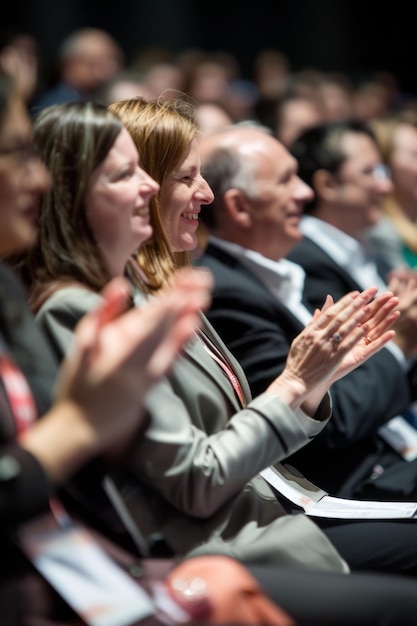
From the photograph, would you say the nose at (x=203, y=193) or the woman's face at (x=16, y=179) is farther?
the nose at (x=203, y=193)

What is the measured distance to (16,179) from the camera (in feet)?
5.13

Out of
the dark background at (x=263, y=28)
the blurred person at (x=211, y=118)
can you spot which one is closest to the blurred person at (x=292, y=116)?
the blurred person at (x=211, y=118)

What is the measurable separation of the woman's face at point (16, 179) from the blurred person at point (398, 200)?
245cm

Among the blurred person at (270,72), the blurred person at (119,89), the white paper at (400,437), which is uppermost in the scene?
the blurred person at (119,89)

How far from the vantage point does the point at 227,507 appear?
186cm

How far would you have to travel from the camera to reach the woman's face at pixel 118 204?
6.08 ft

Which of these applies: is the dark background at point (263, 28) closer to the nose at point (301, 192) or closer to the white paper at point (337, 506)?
the nose at point (301, 192)

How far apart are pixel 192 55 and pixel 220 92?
1.05 metres

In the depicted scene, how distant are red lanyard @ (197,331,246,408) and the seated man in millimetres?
294

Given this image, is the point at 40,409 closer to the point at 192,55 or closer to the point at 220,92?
the point at 220,92

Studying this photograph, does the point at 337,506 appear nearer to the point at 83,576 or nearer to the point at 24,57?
the point at 83,576

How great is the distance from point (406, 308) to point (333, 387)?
359 millimetres

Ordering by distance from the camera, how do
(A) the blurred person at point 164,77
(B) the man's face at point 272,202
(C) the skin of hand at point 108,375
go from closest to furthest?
(C) the skin of hand at point 108,375 < (B) the man's face at point 272,202 < (A) the blurred person at point 164,77

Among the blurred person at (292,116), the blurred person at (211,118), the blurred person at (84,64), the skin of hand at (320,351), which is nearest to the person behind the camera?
the skin of hand at (320,351)
